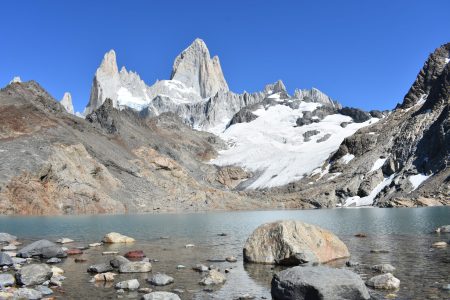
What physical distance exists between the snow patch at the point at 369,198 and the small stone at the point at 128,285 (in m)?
170

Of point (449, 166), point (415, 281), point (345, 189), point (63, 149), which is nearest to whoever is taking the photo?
point (415, 281)

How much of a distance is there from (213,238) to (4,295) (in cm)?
3268

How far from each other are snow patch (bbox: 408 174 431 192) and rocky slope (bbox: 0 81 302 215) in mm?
54209

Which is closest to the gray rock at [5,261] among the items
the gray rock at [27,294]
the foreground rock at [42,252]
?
the foreground rock at [42,252]

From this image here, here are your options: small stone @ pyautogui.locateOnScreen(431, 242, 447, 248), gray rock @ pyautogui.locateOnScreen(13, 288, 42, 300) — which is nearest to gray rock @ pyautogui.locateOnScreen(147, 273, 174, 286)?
gray rock @ pyautogui.locateOnScreen(13, 288, 42, 300)

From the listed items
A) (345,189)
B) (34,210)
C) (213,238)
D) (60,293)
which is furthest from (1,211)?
(345,189)

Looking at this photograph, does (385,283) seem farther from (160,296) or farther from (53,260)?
(53,260)

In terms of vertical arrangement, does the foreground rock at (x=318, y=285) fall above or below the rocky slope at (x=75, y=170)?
below

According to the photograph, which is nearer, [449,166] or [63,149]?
[63,149]

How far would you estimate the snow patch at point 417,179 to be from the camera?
17255cm

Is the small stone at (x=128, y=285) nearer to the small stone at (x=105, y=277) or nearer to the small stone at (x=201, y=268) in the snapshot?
the small stone at (x=105, y=277)

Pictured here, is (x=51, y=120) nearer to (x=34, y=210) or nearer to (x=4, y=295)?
(x=34, y=210)

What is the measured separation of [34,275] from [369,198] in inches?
6957

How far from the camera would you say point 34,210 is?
107 metres
